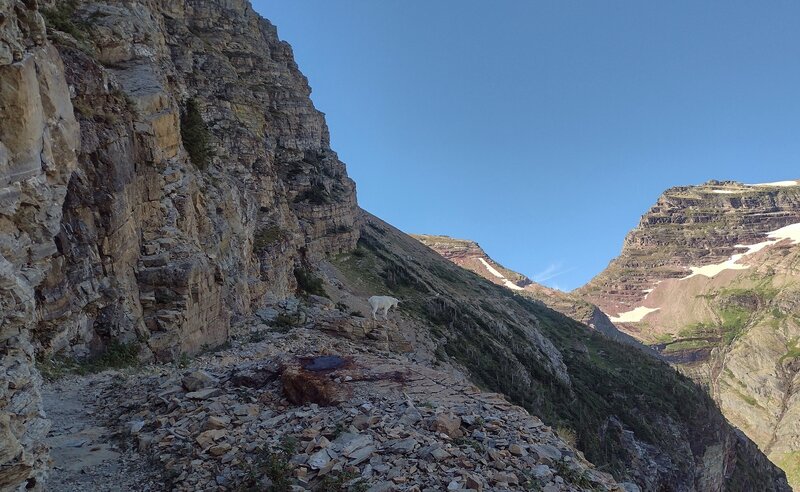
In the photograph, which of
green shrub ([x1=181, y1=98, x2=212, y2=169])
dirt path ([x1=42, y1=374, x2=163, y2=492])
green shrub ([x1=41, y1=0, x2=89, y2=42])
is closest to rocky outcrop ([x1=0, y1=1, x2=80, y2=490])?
dirt path ([x1=42, y1=374, x2=163, y2=492])

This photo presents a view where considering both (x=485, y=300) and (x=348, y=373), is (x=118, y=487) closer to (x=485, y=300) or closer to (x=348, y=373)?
(x=348, y=373)

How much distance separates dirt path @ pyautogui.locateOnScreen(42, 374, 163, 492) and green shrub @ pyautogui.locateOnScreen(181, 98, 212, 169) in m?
14.0

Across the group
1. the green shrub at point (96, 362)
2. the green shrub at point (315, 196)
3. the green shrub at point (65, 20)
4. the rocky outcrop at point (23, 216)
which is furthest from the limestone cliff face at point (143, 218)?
the green shrub at point (315, 196)

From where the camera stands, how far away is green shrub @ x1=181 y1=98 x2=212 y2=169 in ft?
77.5

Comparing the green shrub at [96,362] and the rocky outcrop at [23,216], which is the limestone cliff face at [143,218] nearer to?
the green shrub at [96,362]

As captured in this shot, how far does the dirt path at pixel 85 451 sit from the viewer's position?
27.2 ft

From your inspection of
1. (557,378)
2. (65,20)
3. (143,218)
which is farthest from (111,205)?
(557,378)

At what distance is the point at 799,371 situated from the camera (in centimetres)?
14650

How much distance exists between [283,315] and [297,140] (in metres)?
40.9

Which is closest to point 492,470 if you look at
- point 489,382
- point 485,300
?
point 489,382

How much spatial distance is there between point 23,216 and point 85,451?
4383 mm

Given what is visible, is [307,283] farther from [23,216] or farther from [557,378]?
[557,378]

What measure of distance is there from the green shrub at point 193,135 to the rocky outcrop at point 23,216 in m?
12.5

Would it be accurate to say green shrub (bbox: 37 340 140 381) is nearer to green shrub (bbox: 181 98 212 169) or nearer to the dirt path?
the dirt path
